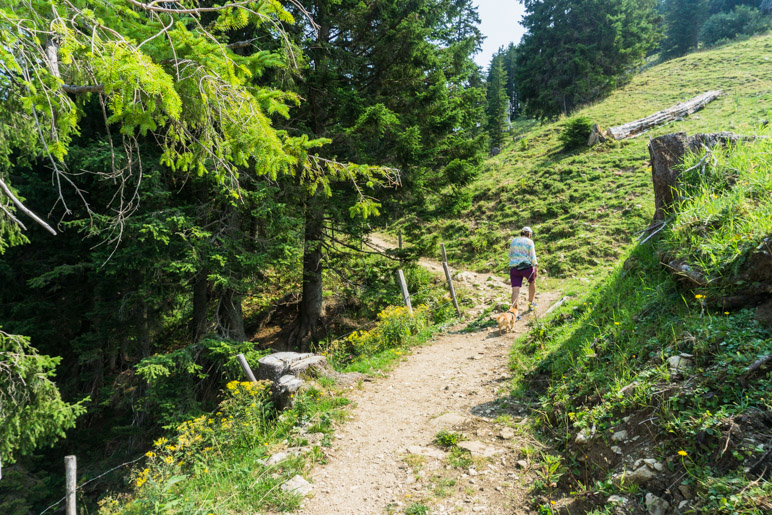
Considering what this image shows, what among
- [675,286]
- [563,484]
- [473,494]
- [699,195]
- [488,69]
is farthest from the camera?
[488,69]

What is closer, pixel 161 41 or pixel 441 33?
pixel 161 41

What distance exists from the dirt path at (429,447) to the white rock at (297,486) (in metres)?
0.10

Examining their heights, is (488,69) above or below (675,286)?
above

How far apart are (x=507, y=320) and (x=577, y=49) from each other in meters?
30.5

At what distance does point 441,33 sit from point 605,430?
525 inches

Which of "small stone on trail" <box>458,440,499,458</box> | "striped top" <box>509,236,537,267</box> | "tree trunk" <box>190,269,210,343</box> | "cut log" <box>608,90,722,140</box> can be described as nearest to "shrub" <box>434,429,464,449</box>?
"small stone on trail" <box>458,440,499,458</box>

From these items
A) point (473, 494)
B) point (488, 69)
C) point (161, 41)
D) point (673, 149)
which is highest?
point (488, 69)

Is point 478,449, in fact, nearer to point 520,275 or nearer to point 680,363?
point 680,363

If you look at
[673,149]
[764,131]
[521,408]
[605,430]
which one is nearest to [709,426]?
[605,430]

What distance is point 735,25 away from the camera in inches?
1574

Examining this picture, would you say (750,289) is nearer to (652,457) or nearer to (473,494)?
(652,457)

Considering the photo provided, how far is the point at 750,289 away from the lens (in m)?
3.27

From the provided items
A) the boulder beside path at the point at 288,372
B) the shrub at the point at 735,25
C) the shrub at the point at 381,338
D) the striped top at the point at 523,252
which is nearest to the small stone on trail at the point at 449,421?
the boulder beside path at the point at 288,372

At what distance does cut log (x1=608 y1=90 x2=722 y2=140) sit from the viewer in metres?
19.1
